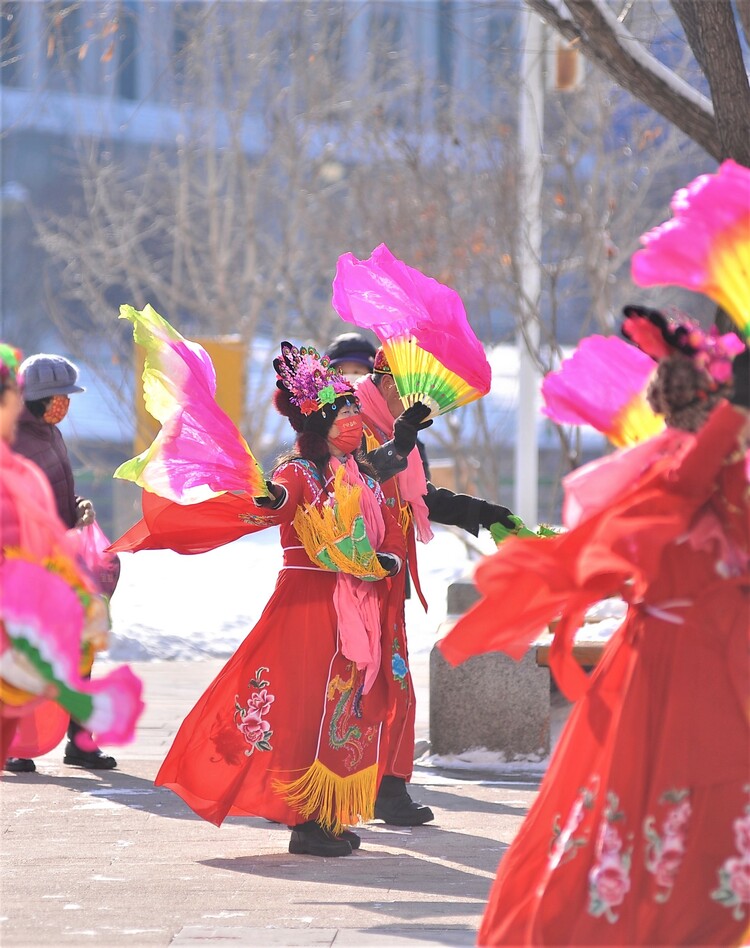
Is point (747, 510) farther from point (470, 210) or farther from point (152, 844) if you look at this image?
point (470, 210)

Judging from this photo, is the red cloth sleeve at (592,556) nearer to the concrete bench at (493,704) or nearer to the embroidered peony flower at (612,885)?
the embroidered peony flower at (612,885)

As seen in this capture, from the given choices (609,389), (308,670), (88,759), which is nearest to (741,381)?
(609,389)

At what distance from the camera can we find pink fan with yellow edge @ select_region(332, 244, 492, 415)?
623 cm

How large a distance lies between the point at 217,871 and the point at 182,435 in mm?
1536

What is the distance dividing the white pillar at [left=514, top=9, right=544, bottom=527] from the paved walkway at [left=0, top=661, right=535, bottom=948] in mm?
5180

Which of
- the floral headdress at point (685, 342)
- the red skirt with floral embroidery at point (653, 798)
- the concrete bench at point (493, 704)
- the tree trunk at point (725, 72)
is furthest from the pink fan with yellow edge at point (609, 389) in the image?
the concrete bench at point (493, 704)

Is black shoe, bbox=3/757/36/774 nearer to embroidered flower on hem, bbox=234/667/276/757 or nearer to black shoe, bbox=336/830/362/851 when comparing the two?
embroidered flower on hem, bbox=234/667/276/757

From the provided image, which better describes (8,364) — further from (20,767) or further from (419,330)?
(20,767)

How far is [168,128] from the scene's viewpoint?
2145 centimetres

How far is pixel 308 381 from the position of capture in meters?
6.05

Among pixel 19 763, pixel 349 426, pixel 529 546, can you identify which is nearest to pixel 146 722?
pixel 19 763

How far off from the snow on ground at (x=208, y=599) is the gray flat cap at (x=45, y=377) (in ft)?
11.1

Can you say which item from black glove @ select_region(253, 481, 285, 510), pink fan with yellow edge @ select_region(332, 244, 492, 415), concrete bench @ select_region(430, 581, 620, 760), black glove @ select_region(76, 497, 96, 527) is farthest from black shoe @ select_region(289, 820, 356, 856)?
black glove @ select_region(76, 497, 96, 527)

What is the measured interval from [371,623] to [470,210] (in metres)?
9.69
